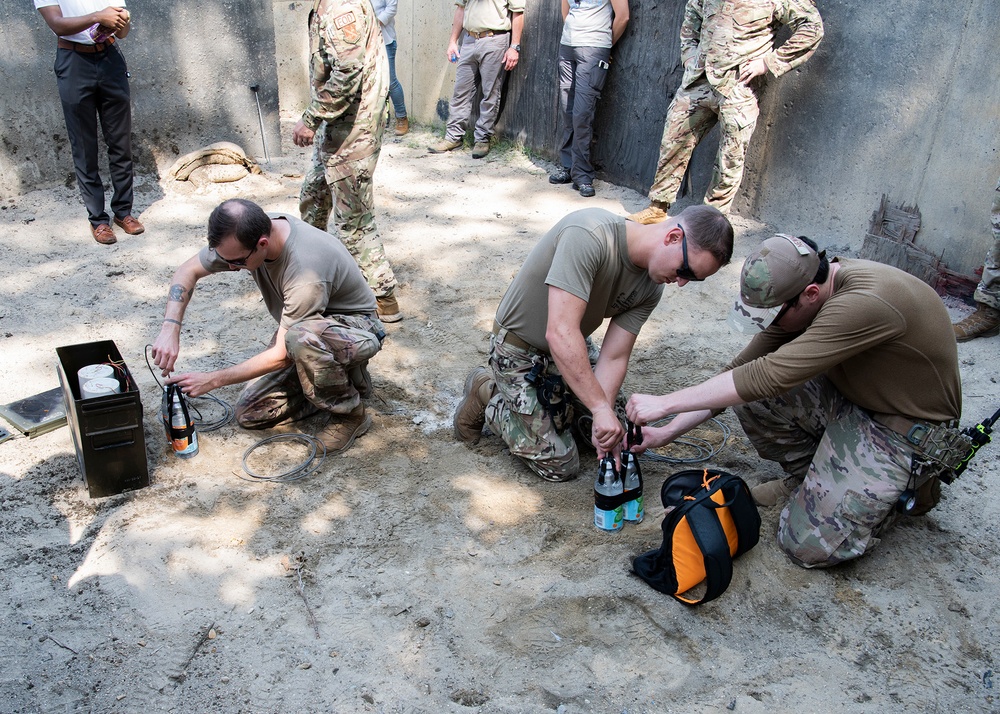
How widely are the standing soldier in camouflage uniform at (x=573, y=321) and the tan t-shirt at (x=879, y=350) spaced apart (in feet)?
1.54

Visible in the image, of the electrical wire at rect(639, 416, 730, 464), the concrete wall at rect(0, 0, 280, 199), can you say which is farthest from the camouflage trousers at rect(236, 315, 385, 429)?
the concrete wall at rect(0, 0, 280, 199)

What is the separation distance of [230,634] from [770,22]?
18.5 ft

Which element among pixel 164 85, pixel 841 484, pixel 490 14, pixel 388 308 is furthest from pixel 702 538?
pixel 490 14

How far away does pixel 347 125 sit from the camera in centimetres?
A: 539

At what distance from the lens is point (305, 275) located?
379 centimetres

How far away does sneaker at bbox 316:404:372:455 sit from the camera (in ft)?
13.3

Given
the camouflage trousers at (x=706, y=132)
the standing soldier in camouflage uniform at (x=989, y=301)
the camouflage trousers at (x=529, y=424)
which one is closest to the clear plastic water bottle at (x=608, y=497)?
the camouflage trousers at (x=529, y=424)

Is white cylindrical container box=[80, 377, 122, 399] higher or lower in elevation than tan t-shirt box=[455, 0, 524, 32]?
lower

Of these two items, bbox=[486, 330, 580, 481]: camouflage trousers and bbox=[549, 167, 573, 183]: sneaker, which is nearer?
bbox=[486, 330, 580, 481]: camouflage trousers

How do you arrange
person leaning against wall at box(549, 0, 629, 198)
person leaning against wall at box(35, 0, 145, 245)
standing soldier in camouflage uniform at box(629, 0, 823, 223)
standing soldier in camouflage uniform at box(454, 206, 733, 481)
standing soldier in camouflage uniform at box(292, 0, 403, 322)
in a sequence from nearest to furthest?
1. standing soldier in camouflage uniform at box(454, 206, 733, 481)
2. standing soldier in camouflage uniform at box(292, 0, 403, 322)
3. person leaning against wall at box(35, 0, 145, 245)
4. standing soldier in camouflage uniform at box(629, 0, 823, 223)
5. person leaning against wall at box(549, 0, 629, 198)

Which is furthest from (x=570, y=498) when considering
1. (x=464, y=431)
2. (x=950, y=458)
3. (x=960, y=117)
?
(x=960, y=117)

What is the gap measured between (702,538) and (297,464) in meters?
1.99

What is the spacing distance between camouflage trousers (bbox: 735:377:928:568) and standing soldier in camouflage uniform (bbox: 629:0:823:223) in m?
3.31

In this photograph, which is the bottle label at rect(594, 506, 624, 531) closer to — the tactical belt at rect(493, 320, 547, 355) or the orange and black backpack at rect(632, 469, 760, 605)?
the orange and black backpack at rect(632, 469, 760, 605)
